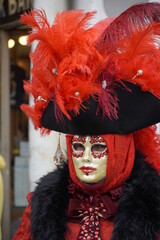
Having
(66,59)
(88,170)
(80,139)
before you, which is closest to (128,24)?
(66,59)

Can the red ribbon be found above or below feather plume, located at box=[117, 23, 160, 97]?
Result: below

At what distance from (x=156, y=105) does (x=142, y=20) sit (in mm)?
419

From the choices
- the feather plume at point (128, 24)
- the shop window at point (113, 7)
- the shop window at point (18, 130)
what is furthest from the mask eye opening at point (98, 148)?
the shop window at point (18, 130)

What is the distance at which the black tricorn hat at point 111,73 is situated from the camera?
2.12 meters

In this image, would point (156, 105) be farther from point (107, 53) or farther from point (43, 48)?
point (43, 48)

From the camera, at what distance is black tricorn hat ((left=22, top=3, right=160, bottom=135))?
2.12m

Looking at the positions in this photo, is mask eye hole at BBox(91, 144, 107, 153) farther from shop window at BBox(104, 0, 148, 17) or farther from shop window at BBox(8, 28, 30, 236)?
shop window at BBox(8, 28, 30, 236)

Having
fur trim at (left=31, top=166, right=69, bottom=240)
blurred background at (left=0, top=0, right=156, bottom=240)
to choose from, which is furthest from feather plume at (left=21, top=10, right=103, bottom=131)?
blurred background at (left=0, top=0, right=156, bottom=240)

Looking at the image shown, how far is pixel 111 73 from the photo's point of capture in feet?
7.00

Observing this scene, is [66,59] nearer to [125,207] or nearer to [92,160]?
[92,160]

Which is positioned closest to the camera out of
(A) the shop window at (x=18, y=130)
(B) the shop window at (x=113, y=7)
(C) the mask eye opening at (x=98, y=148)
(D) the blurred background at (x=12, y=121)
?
(C) the mask eye opening at (x=98, y=148)

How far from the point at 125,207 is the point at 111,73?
2.17 ft

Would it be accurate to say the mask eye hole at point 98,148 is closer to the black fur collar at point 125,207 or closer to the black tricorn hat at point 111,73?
the black tricorn hat at point 111,73

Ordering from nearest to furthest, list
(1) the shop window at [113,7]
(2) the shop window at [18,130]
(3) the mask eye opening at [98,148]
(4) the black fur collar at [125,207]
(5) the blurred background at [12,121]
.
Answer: (4) the black fur collar at [125,207], (3) the mask eye opening at [98,148], (1) the shop window at [113,7], (5) the blurred background at [12,121], (2) the shop window at [18,130]
